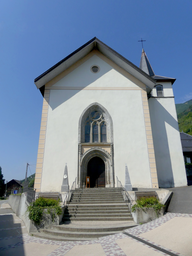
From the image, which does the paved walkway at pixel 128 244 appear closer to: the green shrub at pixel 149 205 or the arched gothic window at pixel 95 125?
the green shrub at pixel 149 205

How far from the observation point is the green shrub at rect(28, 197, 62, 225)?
6.92 m

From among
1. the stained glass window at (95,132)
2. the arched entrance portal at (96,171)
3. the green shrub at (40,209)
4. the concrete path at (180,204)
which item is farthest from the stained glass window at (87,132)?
the concrete path at (180,204)

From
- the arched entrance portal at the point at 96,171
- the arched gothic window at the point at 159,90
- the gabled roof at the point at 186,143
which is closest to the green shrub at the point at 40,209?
the arched entrance portal at the point at 96,171

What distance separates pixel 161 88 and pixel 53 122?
11912mm

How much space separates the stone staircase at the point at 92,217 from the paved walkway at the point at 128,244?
0.46 metres

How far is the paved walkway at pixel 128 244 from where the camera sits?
4.27 m

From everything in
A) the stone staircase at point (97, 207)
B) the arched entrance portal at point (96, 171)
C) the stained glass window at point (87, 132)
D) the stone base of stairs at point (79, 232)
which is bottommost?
the stone base of stairs at point (79, 232)

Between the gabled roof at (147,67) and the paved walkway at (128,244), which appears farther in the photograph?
the gabled roof at (147,67)

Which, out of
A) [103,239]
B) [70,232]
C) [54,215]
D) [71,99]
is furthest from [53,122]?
[103,239]

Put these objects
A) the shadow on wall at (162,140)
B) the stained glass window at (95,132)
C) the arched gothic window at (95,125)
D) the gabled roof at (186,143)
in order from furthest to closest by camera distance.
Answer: the gabled roof at (186,143) → the shadow on wall at (162,140) → the stained glass window at (95,132) → the arched gothic window at (95,125)

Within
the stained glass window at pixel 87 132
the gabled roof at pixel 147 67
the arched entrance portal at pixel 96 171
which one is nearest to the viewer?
the arched entrance portal at pixel 96 171

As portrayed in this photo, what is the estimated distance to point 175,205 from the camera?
8250mm

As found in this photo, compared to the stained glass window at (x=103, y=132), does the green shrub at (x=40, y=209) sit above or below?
below

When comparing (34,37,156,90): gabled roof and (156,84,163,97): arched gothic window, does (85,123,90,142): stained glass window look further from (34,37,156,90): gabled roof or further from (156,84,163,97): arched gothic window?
(156,84,163,97): arched gothic window
